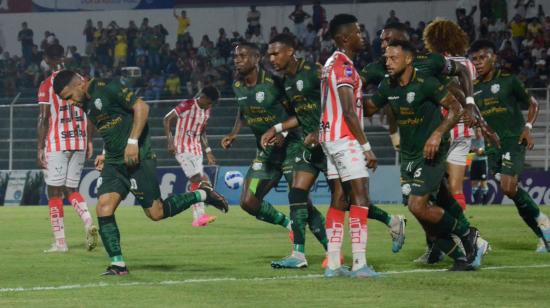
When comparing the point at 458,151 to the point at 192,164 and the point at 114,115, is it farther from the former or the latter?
the point at 192,164

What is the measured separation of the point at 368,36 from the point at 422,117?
25.2 m

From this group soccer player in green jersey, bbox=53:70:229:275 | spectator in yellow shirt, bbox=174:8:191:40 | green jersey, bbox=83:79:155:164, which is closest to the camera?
soccer player in green jersey, bbox=53:70:229:275

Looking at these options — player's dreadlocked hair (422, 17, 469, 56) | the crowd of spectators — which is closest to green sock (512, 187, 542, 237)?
player's dreadlocked hair (422, 17, 469, 56)

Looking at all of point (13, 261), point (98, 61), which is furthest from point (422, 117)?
point (98, 61)

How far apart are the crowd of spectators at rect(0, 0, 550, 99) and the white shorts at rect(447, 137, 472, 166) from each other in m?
16.4

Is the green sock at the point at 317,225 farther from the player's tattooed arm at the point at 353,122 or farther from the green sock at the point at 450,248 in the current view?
the player's tattooed arm at the point at 353,122

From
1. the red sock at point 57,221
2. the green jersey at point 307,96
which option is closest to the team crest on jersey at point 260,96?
the green jersey at point 307,96

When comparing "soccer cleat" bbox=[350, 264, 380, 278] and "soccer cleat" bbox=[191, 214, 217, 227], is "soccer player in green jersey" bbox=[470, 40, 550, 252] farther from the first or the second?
"soccer cleat" bbox=[191, 214, 217, 227]

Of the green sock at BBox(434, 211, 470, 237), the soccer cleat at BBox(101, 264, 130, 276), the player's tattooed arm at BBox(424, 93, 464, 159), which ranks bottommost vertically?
the soccer cleat at BBox(101, 264, 130, 276)

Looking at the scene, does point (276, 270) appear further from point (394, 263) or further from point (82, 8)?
point (82, 8)

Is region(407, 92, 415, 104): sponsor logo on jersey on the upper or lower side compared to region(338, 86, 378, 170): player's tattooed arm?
upper

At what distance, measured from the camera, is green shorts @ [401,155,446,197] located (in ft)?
39.0

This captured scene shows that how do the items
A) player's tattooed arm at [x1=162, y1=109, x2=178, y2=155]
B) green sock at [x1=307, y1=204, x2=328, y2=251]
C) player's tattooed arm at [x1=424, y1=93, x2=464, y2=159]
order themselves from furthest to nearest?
player's tattooed arm at [x1=162, y1=109, x2=178, y2=155], green sock at [x1=307, y1=204, x2=328, y2=251], player's tattooed arm at [x1=424, y1=93, x2=464, y2=159]

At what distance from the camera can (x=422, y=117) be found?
12.1m
